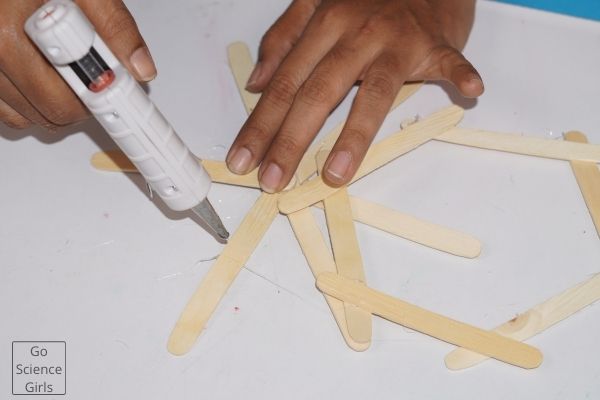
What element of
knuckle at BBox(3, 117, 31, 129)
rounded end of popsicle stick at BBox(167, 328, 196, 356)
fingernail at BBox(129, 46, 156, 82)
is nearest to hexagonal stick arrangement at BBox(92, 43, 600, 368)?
rounded end of popsicle stick at BBox(167, 328, 196, 356)

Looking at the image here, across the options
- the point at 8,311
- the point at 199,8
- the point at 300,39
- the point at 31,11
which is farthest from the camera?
the point at 199,8

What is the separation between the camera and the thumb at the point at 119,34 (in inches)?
30.2

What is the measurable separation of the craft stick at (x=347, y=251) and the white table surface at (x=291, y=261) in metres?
0.02

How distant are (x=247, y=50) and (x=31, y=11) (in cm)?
41

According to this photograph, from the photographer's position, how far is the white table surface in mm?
815

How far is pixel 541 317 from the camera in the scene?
→ 2.76 feet

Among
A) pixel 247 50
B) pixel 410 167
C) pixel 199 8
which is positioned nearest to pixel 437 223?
pixel 410 167

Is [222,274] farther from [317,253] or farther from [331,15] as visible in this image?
[331,15]

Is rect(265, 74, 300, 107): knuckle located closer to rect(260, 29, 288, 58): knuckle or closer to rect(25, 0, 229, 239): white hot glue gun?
rect(260, 29, 288, 58): knuckle

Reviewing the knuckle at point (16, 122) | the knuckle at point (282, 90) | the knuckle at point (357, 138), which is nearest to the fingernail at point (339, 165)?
the knuckle at point (357, 138)

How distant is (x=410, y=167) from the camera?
97 cm

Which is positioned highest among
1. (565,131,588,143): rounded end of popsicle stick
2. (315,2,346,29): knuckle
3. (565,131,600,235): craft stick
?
(315,2,346,29): knuckle

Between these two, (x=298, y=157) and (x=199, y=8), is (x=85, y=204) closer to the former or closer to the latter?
(x=298, y=157)

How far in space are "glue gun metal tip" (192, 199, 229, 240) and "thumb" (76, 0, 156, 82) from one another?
155 mm
